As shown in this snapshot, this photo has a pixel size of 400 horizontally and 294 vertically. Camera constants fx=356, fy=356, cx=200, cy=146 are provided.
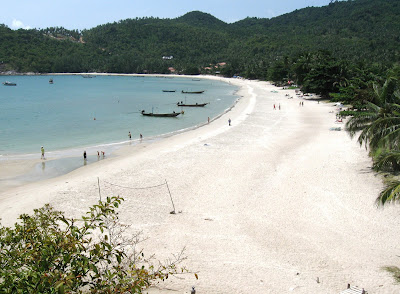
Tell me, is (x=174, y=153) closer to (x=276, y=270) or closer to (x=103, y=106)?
(x=276, y=270)

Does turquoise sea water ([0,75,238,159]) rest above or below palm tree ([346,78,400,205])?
below

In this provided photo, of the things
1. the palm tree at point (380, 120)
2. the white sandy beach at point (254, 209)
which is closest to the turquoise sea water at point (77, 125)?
the white sandy beach at point (254, 209)

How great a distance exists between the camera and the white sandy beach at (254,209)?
11023mm

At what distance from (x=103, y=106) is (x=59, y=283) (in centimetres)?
6206

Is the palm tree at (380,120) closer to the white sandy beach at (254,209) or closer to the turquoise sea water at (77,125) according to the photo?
the white sandy beach at (254,209)

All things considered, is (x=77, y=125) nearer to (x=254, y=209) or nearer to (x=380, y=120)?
(x=254, y=209)

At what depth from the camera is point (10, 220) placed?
593 inches

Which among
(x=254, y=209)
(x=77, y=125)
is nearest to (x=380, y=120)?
(x=254, y=209)

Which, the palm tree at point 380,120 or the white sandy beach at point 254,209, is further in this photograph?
the palm tree at point 380,120

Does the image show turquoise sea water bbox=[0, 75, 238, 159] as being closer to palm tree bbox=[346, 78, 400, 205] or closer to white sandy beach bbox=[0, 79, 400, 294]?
white sandy beach bbox=[0, 79, 400, 294]

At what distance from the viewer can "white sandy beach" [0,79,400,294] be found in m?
11.0

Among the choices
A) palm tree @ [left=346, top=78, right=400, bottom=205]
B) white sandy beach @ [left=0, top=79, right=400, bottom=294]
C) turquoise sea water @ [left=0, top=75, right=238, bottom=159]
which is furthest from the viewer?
turquoise sea water @ [left=0, top=75, right=238, bottom=159]

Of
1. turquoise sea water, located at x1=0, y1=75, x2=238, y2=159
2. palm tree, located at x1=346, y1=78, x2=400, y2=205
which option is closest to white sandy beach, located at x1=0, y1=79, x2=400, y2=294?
palm tree, located at x1=346, y1=78, x2=400, y2=205

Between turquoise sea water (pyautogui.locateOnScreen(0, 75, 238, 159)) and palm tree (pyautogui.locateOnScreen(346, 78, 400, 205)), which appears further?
turquoise sea water (pyautogui.locateOnScreen(0, 75, 238, 159))
